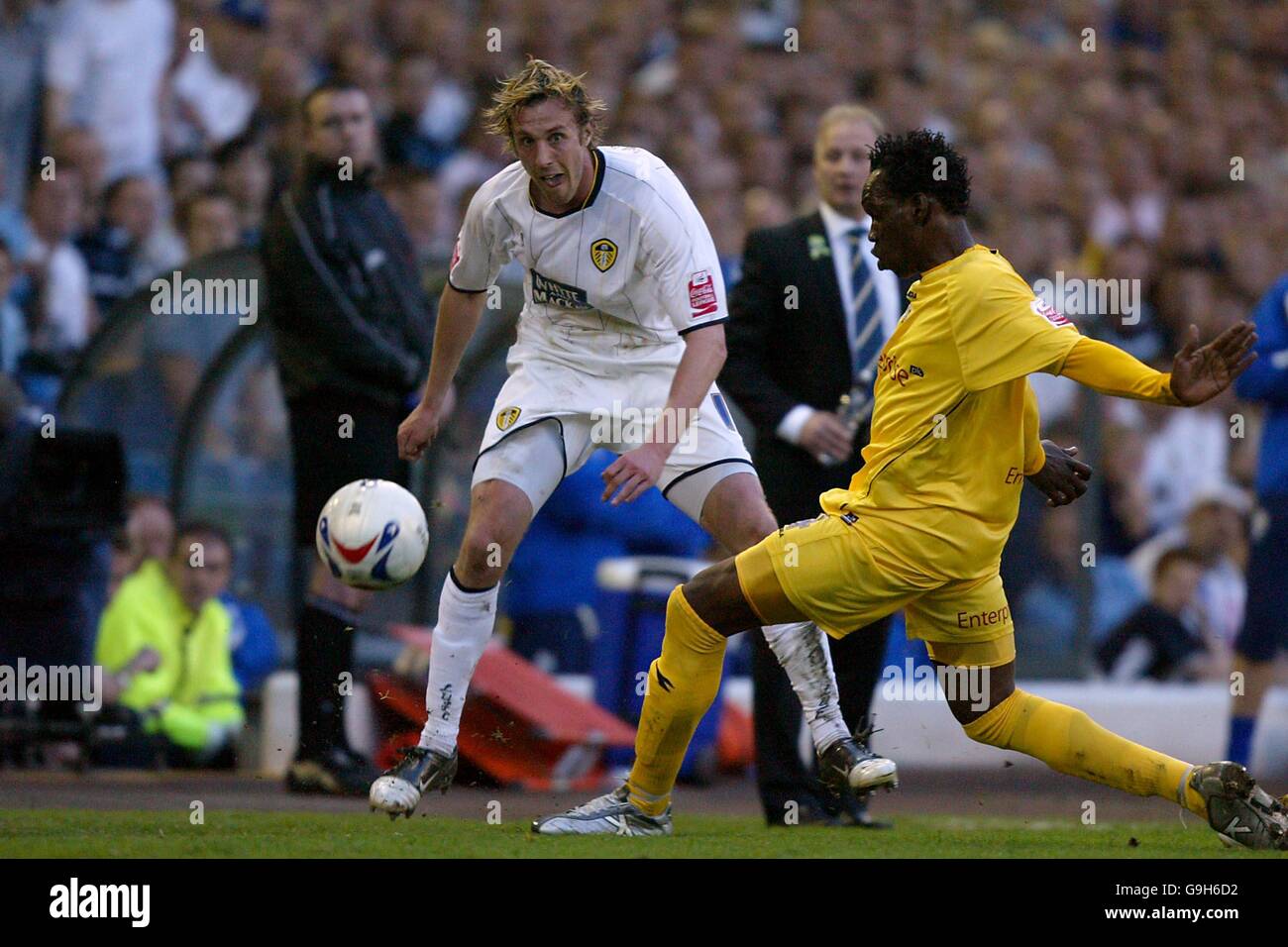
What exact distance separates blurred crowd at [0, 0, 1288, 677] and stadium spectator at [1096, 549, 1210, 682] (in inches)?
0.8

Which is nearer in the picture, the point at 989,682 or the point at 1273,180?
the point at 989,682

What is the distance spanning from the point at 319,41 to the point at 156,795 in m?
6.30

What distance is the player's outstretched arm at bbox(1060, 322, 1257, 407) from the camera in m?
5.48

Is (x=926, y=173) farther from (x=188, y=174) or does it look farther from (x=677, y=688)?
(x=188, y=174)

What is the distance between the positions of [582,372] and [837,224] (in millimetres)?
1563

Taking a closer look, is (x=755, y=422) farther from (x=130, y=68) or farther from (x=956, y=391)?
(x=130, y=68)

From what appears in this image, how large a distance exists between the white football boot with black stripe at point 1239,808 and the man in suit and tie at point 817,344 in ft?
6.13

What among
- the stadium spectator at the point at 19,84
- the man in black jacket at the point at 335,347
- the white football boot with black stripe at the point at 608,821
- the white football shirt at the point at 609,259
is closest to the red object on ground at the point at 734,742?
the man in black jacket at the point at 335,347

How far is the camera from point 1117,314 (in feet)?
39.3

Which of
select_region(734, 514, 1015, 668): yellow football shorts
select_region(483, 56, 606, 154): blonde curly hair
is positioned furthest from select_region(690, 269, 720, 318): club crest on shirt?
select_region(734, 514, 1015, 668): yellow football shorts

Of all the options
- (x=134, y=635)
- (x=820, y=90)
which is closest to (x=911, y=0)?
(x=820, y=90)

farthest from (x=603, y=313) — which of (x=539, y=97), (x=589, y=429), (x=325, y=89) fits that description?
(x=325, y=89)

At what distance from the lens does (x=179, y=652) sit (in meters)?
9.70
